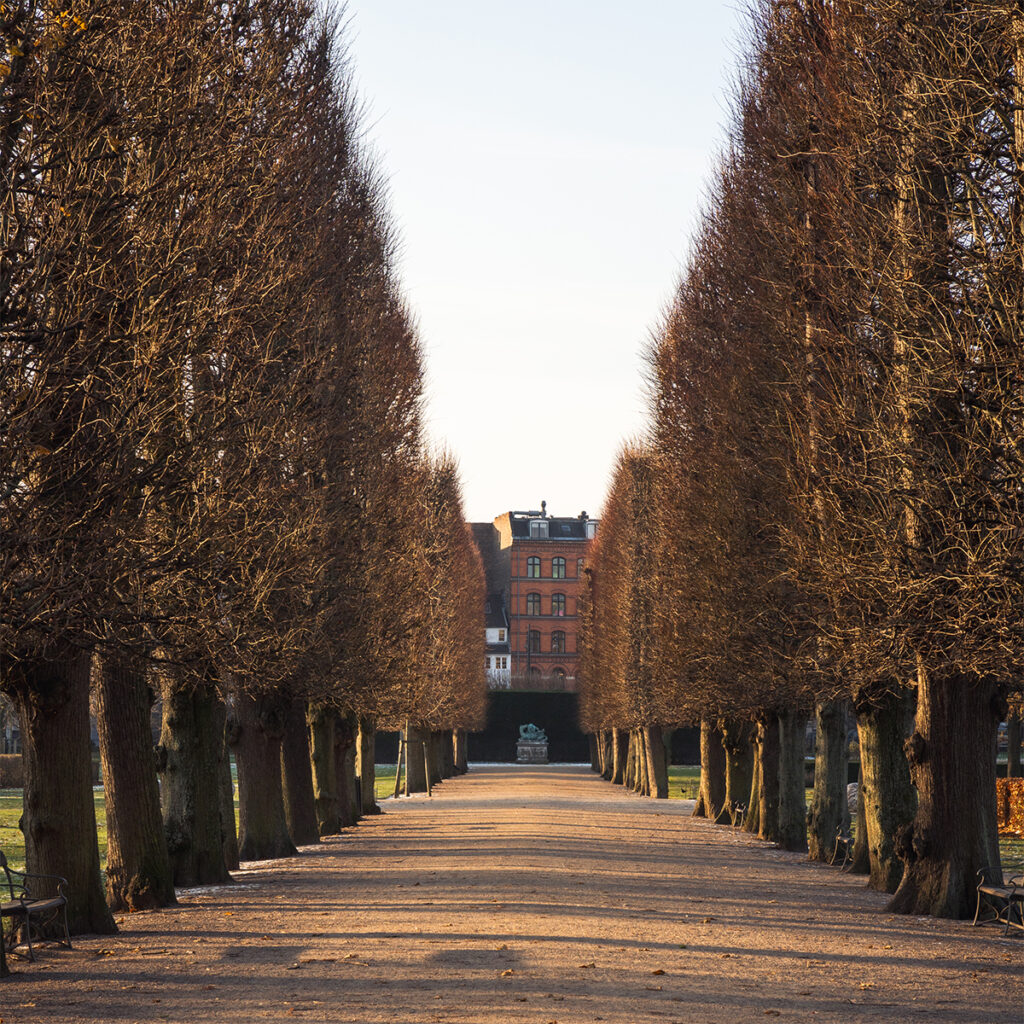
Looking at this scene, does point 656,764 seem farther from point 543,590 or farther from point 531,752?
point 543,590

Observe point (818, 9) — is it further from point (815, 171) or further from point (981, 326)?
point (981, 326)

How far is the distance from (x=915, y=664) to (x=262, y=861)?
36.5ft

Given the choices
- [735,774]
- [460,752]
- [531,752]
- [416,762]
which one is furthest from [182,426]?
[531,752]

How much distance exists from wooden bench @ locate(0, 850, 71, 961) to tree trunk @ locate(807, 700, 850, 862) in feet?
38.6

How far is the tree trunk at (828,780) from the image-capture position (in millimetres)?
21531

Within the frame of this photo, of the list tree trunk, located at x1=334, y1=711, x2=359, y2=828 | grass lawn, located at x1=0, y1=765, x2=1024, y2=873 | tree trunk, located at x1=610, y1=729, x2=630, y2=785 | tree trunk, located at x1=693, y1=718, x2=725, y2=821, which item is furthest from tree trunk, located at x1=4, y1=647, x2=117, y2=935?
tree trunk, located at x1=610, y1=729, x2=630, y2=785

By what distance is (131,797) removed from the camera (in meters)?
15.1

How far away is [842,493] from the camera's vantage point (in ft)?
47.6

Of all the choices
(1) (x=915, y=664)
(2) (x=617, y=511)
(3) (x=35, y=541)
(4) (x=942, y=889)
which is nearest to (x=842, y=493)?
(1) (x=915, y=664)

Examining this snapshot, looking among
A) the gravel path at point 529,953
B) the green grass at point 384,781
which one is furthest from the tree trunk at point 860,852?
the green grass at point 384,781

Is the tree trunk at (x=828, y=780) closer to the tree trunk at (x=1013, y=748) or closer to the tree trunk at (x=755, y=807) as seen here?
the tree trunk at (x=755, y=807)

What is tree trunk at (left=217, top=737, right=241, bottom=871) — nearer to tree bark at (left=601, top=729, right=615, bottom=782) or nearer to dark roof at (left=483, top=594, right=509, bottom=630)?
tree bark at (left=601, top=729, right=615, bottom=782)

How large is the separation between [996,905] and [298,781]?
13.9m

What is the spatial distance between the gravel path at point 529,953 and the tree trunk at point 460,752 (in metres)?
45.8
